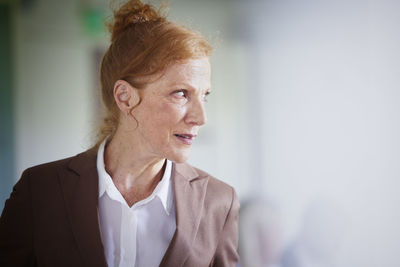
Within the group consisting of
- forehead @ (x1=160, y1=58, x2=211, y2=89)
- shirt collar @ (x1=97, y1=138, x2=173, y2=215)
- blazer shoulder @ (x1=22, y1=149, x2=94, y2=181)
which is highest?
forehead @ (x1=160, y1=58, x2=211, y2=89)

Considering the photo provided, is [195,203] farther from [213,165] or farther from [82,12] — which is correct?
[82,12]

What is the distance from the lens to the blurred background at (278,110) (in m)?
1.64

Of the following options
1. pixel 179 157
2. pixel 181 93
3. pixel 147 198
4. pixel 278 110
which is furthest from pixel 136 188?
pixel 278 110

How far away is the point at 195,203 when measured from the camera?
98 cm

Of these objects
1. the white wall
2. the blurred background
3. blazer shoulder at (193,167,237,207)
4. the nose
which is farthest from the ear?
the white wall

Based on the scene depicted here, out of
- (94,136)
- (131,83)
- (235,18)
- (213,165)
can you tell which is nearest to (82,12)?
(235,18)

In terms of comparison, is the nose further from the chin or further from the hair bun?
the hair bun

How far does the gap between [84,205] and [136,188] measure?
0.14 meters

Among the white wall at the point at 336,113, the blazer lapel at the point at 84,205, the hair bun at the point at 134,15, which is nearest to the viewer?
the blazer lapel at the point at 84,205

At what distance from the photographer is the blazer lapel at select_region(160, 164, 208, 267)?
91 cm

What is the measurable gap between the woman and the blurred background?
83cm

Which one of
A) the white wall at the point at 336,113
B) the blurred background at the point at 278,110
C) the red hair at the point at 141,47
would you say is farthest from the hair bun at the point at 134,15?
the white wall at the point at 336,113

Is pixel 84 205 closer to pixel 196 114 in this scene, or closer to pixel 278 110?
pixel 196 114

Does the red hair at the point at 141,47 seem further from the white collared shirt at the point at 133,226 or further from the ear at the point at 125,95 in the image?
the white collared shirt at the point at 133,226
